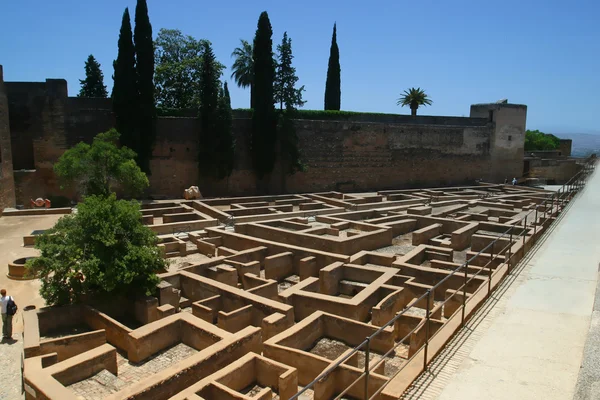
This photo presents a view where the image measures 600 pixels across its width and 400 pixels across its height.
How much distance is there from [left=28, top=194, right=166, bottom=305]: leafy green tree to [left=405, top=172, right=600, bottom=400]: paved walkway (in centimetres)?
621

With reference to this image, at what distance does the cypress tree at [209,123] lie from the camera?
22.1 meters

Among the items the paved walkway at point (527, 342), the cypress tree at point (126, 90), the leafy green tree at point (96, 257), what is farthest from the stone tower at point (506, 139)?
the leafy green tree at point (96, 257)

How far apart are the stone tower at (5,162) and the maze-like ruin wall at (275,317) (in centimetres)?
647

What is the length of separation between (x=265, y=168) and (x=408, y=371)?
19.8 metres

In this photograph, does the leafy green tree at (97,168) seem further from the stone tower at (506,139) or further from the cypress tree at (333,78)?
the stone tower at (506,139)

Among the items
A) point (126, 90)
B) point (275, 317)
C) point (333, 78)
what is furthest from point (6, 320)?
point (333, 78)

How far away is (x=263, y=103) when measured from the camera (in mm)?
23422

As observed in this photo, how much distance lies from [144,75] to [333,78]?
12.8m

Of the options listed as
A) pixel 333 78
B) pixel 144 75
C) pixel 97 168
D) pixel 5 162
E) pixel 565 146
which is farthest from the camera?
pixel 565 146

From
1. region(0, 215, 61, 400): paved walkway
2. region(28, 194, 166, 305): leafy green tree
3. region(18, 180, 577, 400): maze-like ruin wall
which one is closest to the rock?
region(18, 180, 577, 400): maze-like ruin wall

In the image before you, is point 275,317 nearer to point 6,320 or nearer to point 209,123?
point 6,320

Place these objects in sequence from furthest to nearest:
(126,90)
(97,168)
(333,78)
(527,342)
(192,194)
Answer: (333,78), (192,194), (126,90), (97,168), (527,342)

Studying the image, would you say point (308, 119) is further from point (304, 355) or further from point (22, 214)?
point (304, 355)

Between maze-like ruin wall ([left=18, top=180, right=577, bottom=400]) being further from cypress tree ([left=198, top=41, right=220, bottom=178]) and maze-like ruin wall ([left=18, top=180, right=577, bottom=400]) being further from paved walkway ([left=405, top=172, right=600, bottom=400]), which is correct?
cypress tree ([left=198, top=41, right=220, bottom=178])
